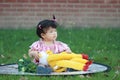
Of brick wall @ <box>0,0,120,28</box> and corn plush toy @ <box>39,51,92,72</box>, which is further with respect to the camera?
brick wall @ <box>0,0,120,28</box>

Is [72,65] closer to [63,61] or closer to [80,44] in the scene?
[63,61]

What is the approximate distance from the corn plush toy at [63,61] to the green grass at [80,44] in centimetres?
28

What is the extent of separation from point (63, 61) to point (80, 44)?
124 inches

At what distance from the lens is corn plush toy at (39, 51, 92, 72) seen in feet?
23.0

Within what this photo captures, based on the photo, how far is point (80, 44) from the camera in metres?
10.1

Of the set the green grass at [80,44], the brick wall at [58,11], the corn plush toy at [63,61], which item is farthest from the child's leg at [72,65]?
the brick wall at [58,11]

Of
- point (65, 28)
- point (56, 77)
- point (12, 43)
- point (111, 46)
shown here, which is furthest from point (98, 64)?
point (65, 28)

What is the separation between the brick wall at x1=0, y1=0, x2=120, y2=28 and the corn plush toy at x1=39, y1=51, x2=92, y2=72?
5.47 metres

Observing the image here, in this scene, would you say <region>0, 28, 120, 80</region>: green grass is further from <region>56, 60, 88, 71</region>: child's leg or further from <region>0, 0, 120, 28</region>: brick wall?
<region>0, 0, 120, 28</region>: brick wall

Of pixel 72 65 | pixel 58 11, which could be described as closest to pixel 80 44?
pixel 58 11

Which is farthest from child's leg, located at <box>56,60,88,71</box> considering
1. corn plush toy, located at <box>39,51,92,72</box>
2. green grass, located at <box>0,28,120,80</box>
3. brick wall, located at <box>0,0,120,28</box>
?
brick wall, located at <box>0,0,120,28</box>

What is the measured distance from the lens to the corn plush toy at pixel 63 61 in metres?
7.00

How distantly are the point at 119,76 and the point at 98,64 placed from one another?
3.61 ft

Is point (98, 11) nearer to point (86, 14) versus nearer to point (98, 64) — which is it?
point (86, 14)
